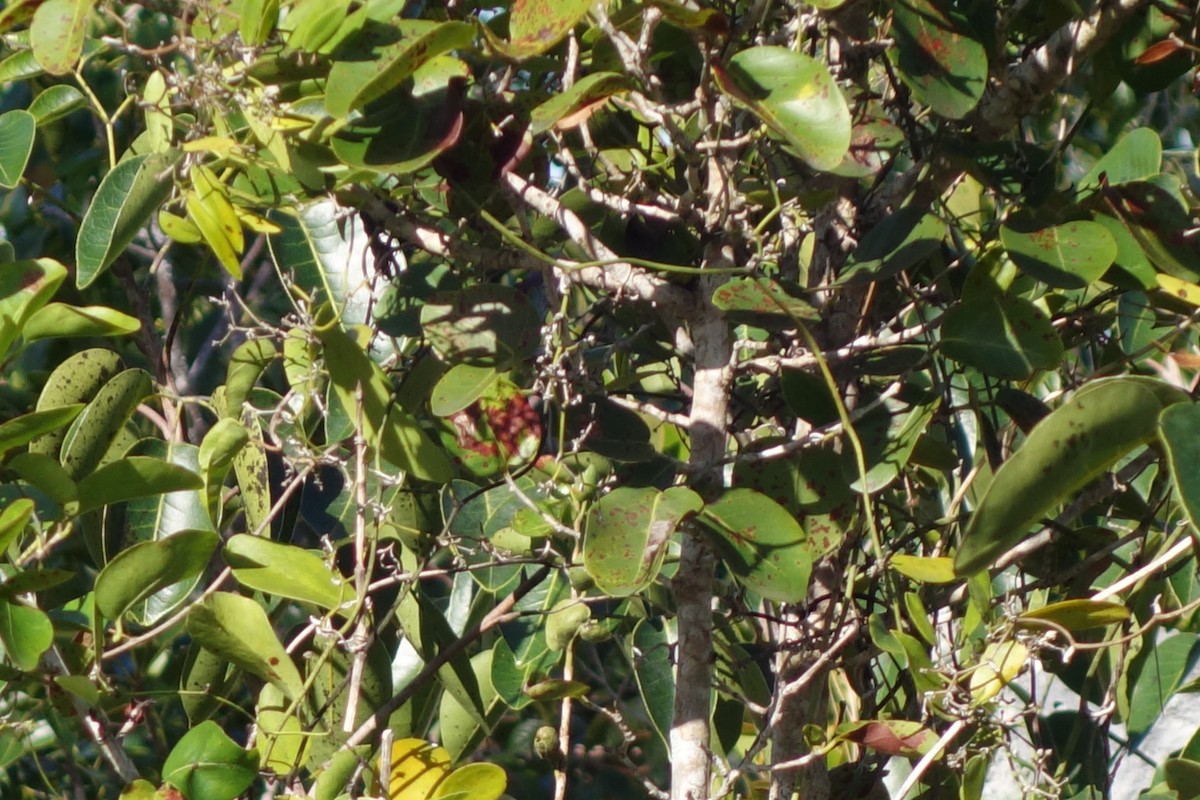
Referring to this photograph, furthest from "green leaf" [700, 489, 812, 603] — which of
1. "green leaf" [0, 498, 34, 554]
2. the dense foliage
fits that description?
"green leaf" [0, 498, 34, 554]

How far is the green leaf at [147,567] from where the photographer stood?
0.64 meters

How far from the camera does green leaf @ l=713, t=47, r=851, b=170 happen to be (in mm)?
561

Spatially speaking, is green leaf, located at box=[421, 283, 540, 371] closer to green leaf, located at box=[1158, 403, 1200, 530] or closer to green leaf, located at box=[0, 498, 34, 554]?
green leaf, located at box=[0, 498, 34, 554]

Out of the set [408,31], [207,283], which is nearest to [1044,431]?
[408,31]

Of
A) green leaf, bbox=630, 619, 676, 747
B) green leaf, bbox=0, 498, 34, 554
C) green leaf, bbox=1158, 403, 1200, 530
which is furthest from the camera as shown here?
green leaf, bbox=630, 619, 676, 747

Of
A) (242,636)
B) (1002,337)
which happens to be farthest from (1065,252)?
(242,636)

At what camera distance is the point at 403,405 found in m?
0.74

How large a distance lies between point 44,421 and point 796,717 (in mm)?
439

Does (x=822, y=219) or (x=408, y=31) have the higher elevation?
(x=408, y=31)

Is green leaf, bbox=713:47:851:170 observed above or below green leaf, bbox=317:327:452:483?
above

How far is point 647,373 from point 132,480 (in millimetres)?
312

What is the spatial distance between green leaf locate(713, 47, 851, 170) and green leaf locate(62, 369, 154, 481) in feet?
1.21

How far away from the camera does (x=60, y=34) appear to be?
0.63 m

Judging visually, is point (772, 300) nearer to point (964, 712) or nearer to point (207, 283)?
point (964, 712)
